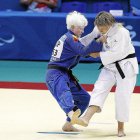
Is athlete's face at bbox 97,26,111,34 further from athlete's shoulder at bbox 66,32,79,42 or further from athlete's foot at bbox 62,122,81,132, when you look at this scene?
athlete's foot at bbox 62,122,81,132

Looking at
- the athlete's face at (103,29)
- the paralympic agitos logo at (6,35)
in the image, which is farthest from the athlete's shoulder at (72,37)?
the paralympic agitos logo at (6,35)

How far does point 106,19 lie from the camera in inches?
218

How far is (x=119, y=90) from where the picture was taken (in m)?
5.64

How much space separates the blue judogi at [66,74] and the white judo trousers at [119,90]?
0.91 feet

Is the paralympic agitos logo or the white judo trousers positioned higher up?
the white judo trousers

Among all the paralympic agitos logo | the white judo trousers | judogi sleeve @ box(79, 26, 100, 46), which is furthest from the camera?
the paralympic agitos logo

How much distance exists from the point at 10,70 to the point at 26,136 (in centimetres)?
475

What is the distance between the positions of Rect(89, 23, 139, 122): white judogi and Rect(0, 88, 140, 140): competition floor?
0.37m

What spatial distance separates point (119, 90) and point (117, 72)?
7.8 inches

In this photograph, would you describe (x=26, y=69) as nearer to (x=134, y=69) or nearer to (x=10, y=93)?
(x=10, y=93)

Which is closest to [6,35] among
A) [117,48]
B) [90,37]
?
[90,37]

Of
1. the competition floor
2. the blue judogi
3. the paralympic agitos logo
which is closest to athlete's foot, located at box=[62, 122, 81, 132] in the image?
the competition floor

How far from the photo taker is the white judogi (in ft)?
18.3

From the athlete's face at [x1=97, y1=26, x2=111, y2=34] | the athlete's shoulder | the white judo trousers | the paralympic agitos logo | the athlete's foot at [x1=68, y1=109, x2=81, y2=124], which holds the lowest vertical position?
the paralympic agitos logo
